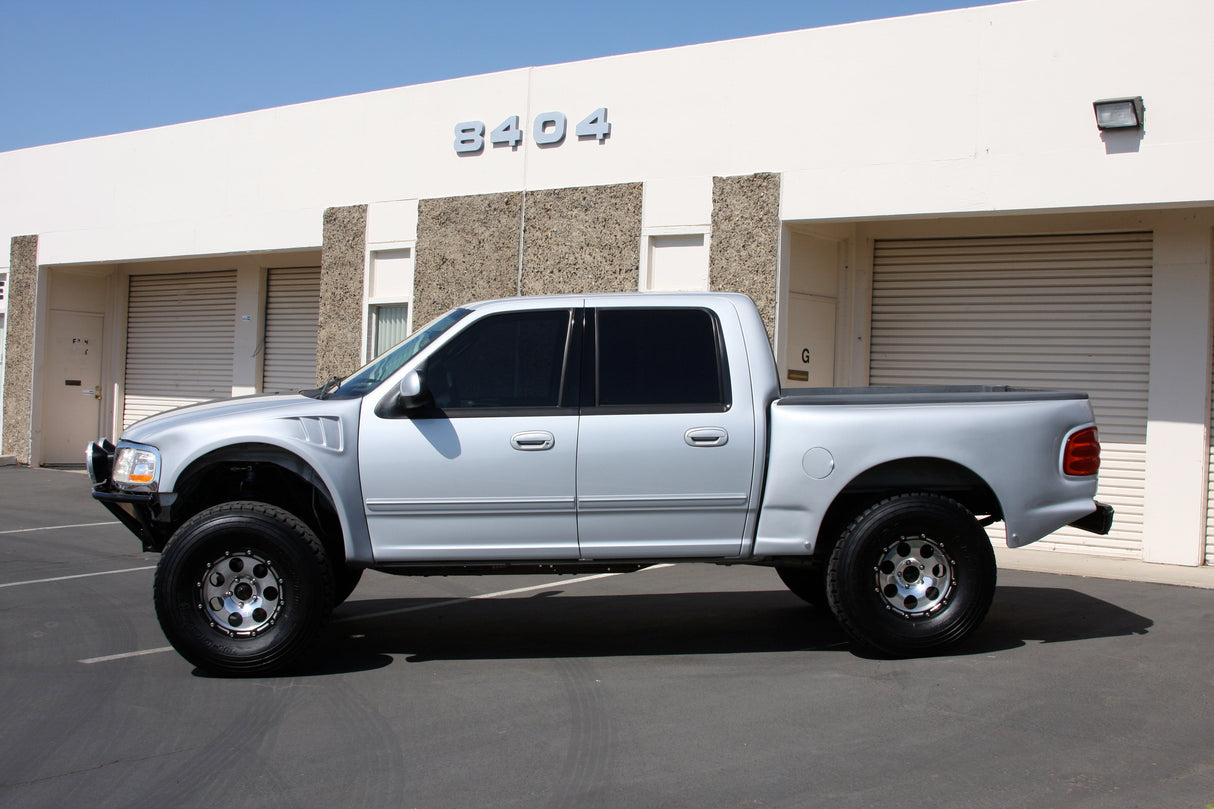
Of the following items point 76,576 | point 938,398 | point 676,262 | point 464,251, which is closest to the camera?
point 938,398

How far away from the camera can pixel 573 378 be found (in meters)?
6.23

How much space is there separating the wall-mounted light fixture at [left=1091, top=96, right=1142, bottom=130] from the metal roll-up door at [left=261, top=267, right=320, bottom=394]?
11.5m

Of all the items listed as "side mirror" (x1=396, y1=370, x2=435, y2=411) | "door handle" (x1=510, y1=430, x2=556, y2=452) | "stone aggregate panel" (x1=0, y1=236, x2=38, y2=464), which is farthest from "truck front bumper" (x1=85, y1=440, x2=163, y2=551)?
"stone aggregate panel" (x1=0, y1=236, x2=38, y2=464)

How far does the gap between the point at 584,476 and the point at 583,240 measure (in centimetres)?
728

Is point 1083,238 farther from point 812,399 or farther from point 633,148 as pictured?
point 812,399

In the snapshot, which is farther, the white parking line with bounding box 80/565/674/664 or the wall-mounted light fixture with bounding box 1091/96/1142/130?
the wall-mounted light fixture with bounding box 1091/96/1142/130

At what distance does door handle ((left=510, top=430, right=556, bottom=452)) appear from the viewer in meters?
6.05

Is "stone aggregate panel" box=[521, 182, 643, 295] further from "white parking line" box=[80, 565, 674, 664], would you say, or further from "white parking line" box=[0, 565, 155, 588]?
"white parking line" box=[0, 565, 155, 588]

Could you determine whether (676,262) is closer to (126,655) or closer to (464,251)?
(464,251)

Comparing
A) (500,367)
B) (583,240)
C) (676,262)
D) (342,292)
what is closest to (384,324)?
(342,292)

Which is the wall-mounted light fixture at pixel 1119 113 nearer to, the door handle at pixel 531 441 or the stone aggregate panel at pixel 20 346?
the door handle at pixel 531 441

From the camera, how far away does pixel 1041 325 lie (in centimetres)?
1144

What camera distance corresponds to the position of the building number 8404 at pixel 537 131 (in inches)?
511

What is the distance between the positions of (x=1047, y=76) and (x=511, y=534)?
24.6 feet
